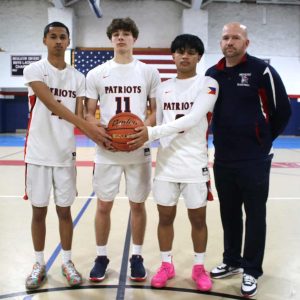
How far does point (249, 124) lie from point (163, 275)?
123cm

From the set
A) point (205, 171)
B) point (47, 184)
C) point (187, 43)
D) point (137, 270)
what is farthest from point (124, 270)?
point (187, 43)

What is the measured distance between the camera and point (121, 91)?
257 cm

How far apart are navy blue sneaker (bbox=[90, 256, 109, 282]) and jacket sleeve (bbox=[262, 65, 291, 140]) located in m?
1.59

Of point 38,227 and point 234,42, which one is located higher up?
point 234,42

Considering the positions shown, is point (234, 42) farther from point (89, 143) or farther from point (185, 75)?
point (89, 143)

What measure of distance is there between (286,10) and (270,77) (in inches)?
572

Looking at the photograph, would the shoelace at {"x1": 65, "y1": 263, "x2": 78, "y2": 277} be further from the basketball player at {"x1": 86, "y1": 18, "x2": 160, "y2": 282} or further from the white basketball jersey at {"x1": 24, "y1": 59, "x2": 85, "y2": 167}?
the white basketball jersey at {"x1": 24, "y1": 59, "x2": 85, "y2": 167}

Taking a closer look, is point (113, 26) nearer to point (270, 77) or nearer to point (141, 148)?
point (141, 148)

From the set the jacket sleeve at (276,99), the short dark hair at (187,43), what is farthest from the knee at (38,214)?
the jacket sleeve at (276,99)

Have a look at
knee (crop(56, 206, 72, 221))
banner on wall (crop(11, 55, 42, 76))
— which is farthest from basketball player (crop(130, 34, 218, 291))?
banner on wall (crop(11, 55, 42, 76))

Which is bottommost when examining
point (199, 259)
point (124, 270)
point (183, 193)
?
point (124, 270)

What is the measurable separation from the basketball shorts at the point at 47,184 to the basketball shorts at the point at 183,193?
2.08ft

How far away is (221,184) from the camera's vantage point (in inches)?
104

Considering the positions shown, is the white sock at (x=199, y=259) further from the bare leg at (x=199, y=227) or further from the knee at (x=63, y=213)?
the knee at (x=63, y=213)
